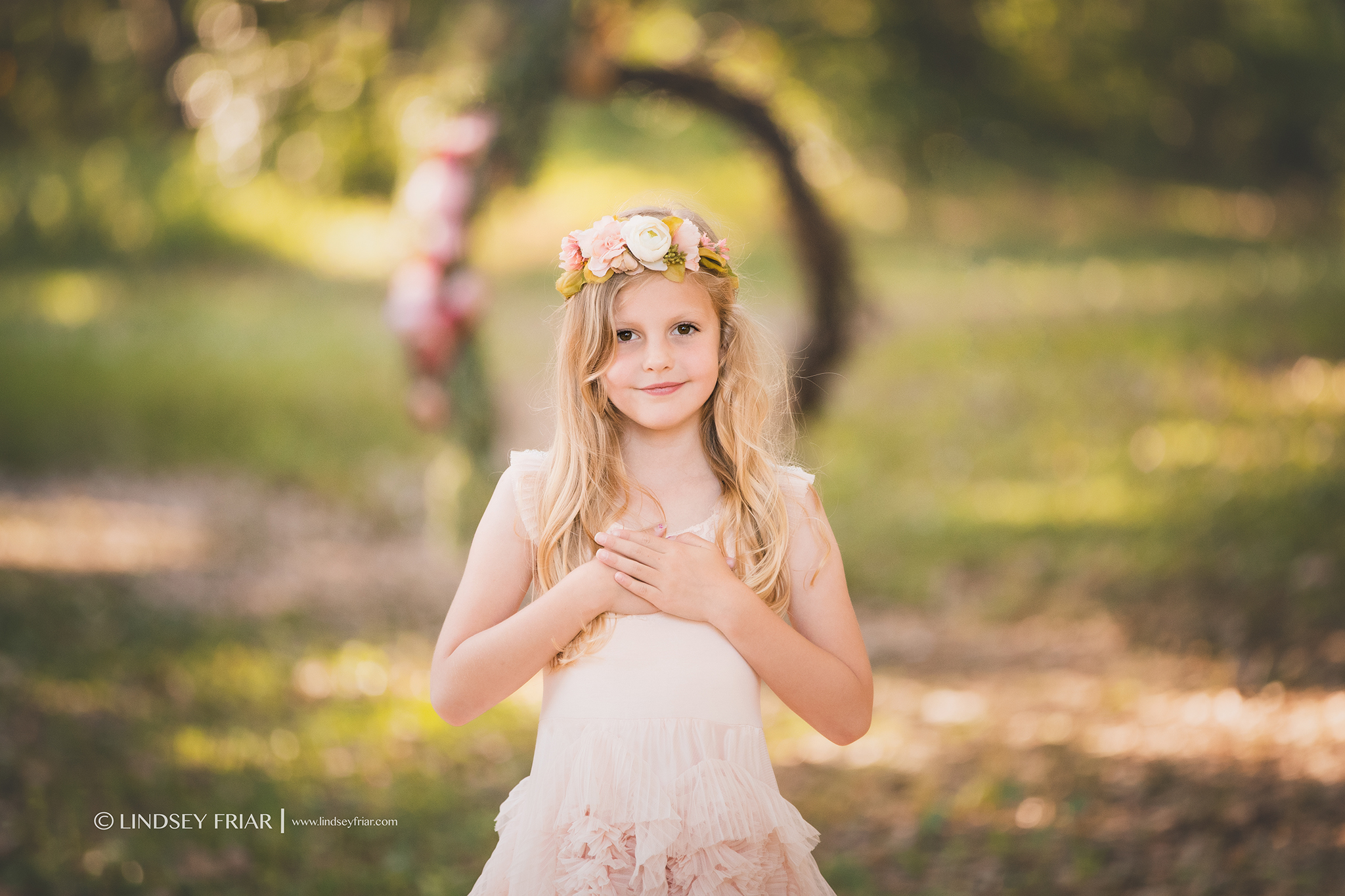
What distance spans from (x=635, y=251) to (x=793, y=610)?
64 cm

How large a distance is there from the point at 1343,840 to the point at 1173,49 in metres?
10.6

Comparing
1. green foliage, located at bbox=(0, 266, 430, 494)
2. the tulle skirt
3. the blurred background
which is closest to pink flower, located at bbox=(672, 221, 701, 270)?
the blurred background

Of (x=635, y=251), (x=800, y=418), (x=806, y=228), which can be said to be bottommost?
(x=635, y=251)

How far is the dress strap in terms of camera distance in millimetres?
1938

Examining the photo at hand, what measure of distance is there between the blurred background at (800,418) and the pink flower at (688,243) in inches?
11.8

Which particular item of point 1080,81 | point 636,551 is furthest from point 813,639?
point 1080,81

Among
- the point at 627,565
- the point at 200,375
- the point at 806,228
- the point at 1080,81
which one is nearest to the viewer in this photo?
the point at 627,565

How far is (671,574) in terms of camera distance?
1817mm

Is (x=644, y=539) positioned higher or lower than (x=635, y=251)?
lower

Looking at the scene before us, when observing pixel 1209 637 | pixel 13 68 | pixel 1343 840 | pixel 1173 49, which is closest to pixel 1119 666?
pixel 1209 637

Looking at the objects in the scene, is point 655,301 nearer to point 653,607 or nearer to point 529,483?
point 529,483

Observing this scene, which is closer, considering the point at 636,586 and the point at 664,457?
the point at 636,586

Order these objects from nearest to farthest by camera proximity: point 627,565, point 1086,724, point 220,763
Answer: point 627,565, point 220,763, point 1086,724

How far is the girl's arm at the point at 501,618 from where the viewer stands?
1819 mm
